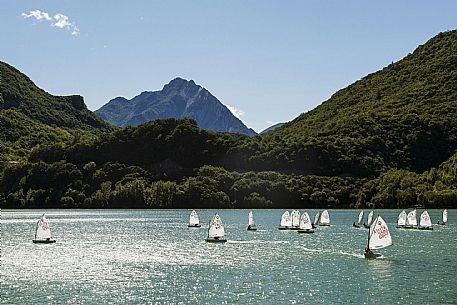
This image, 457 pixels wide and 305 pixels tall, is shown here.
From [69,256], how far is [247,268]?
79.9 feet

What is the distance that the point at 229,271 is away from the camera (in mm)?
61125

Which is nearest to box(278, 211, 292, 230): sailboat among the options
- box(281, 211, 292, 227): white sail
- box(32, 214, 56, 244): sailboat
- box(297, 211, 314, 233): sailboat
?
box(281, 211, 292, 227): white sail

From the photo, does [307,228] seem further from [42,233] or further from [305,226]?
[42,233]

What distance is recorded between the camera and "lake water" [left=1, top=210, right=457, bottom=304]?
47.5 m

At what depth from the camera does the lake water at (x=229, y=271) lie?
47.5m

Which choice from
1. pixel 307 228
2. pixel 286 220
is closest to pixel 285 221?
pixel 286 220

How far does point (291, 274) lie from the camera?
58812 mm

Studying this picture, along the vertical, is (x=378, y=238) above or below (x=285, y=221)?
below

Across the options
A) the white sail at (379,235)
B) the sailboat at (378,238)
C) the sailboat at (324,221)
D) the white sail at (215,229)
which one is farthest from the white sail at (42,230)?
the sailboat at (324,221)

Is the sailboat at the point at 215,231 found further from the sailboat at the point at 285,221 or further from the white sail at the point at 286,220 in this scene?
the white sail at the point at 286,220

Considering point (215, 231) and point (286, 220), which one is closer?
point (215, 231)

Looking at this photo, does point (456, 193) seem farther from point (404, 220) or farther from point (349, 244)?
point (349, 244)

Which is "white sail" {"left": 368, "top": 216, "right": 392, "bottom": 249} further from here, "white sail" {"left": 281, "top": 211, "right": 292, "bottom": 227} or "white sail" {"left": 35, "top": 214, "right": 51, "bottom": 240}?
"white sail" {"left": 281, "top": 211, "right": 292, "bottom": 227}

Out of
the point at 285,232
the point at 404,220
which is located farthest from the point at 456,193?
the point at 285,232
